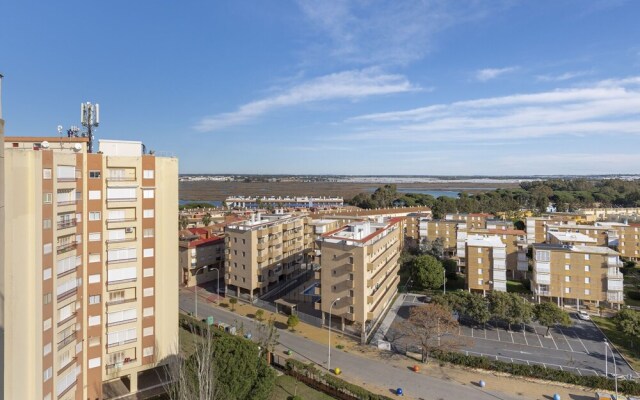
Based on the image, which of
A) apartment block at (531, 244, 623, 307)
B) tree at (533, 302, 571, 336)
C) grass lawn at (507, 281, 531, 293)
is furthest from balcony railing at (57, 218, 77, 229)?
grass lawn at (507, 281, 531, 293)

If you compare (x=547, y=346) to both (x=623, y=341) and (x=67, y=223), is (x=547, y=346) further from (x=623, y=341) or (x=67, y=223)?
(x=67, y=223)

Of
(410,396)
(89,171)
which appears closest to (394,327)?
(410,396)

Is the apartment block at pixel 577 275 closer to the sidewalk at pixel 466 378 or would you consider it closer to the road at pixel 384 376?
the sidewalk at pixel 466 378

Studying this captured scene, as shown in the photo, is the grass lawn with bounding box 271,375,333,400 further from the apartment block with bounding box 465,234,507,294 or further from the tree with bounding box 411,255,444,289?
the apartment block with bounding box 465,234,507,294

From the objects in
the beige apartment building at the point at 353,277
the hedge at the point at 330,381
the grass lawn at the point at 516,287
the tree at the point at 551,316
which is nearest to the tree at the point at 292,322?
the beige apartment building at the point at 353,277

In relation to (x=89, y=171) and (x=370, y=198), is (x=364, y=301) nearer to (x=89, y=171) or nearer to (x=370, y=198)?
(x=89, y=171)

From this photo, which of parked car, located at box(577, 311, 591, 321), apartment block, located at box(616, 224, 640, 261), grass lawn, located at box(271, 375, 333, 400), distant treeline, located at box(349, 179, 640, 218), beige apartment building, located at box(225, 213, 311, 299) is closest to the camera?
grass lawn, located at box(271, 375, 333, 400)

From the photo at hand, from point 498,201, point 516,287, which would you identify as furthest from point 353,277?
point 498,201
